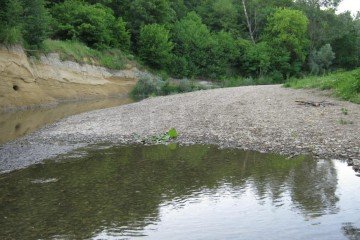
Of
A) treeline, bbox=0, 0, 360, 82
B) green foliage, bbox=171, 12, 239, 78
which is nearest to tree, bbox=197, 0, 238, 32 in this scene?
treeline, bbox=0, 0, 360, 82

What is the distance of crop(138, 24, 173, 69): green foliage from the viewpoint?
50.1 metres

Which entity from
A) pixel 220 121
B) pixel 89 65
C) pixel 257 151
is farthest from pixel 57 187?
pixel 89 65

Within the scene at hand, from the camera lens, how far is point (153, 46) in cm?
4969

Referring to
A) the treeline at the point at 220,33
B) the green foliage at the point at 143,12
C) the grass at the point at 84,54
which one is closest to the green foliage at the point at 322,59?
the treeline at the point at 220,33

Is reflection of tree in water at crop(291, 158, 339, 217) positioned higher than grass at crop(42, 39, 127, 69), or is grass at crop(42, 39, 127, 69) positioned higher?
grass at crop(42, 39, 127, 69)

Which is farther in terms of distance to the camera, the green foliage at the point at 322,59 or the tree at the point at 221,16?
the tree at the point at 221,16

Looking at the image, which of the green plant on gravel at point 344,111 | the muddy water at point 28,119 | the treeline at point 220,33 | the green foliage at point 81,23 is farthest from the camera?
the treeline at point 220,33

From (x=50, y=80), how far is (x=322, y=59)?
39.5 m

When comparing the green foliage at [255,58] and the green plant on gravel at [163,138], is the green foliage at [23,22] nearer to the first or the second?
the green plant on gravel at [163,138]

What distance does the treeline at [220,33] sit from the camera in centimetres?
4456

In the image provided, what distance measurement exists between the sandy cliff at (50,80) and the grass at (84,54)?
0.58 m

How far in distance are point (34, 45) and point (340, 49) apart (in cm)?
4814

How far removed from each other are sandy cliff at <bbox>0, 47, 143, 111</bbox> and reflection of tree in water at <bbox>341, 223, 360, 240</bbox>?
996 inches

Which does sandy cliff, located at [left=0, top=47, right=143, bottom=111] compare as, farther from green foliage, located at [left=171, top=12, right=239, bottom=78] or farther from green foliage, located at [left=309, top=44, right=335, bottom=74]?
green foliage, located at [left=309, top=44, right=335, bottom=74]
